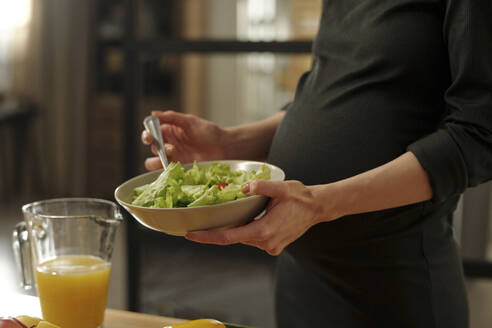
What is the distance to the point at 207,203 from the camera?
A: 74cm

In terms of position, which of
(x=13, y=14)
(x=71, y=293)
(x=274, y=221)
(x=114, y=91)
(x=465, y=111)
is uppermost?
(x=13, y=14)

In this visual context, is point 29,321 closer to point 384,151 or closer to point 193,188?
point 193,188

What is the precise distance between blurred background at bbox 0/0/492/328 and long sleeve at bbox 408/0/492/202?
2276 mm

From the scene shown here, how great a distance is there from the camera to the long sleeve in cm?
82

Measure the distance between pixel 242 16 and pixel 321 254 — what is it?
309 cm

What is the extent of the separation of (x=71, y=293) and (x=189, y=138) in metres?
0.39

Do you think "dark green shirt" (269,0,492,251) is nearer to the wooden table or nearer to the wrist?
the wrist

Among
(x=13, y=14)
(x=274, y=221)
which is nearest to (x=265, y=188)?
(x=274, y=221)

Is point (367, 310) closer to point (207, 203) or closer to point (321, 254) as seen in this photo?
point (321, 254)

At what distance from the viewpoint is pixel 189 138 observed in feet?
3.61

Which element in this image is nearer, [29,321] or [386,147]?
[29,321]

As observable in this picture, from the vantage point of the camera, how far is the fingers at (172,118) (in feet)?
3.45

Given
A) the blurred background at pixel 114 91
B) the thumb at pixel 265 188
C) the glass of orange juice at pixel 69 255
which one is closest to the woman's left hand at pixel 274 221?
the thumb at pixel 265 188

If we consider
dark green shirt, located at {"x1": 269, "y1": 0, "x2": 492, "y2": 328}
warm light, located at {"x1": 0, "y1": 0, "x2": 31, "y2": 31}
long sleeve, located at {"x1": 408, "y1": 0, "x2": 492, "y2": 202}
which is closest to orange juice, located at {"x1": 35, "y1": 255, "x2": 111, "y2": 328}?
dark green shirt, located at {"x1": 269, "y1": 0, "x2": 492, "y2": 328}
